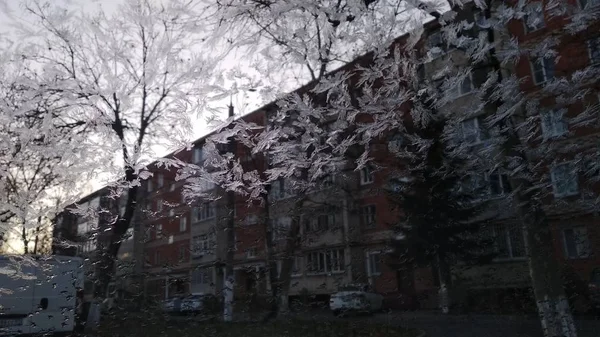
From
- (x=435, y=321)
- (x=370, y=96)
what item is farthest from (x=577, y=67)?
(x=435, y=321)

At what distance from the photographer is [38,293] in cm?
269

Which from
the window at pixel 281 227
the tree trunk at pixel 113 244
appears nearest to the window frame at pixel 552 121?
the window at pixel 281 227

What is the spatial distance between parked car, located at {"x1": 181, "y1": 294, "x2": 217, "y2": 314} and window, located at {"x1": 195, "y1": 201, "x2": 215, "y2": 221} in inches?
19.8

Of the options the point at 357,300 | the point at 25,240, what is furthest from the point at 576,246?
the point at 25,240

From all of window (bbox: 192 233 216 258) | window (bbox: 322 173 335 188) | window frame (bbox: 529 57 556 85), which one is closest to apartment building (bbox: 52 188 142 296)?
window (bbox: 192 233 216 258)

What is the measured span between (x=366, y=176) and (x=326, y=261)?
590 mm

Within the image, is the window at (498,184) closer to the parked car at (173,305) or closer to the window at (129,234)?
the parked car at (173,305)

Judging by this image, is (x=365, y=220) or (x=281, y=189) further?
(x=281, y=189)

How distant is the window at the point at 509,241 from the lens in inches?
94.3

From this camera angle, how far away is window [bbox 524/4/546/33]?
8.32 feet

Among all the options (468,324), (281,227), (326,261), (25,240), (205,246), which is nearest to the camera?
(468,324)

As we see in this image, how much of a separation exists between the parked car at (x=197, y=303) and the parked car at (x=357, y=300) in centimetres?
77

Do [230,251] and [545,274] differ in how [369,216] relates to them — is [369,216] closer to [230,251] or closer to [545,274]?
[230,251]

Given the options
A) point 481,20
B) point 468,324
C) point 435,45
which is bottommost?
point 468,324
